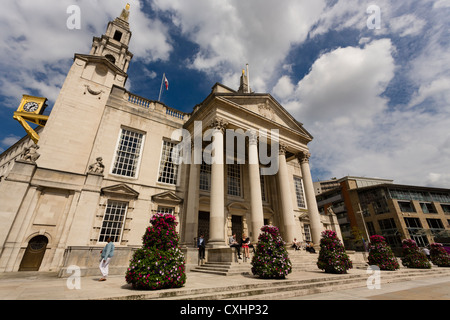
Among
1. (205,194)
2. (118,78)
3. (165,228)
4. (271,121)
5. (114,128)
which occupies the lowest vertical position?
(165,228)

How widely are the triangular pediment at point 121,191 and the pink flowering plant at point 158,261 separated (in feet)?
28.7

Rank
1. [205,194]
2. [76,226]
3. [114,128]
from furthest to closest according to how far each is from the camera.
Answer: [205,194]
[114,128]
[76,226]

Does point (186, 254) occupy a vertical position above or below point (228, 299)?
above

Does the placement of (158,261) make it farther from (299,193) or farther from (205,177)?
(299,193)

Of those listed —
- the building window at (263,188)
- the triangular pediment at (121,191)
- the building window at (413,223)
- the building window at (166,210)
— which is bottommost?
the building window at (166,210)

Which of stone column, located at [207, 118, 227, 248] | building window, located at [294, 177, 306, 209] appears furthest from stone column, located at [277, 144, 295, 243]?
building window, located at [294, 177, 306, 209]

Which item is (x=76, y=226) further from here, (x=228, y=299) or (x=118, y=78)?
(x=118, y=78)

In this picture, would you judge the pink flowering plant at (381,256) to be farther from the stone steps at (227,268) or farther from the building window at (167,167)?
the building window at (167,167)

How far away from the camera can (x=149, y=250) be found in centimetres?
641

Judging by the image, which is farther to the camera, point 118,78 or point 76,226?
point 118,78

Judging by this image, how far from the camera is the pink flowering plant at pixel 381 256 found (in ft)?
39.6

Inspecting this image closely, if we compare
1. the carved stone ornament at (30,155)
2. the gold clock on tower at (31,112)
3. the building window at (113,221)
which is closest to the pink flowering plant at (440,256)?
the building window at (113,221)
